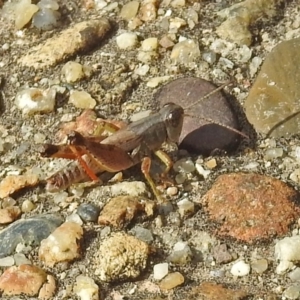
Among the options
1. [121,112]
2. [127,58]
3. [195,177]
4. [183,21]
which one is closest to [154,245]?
[195,177]

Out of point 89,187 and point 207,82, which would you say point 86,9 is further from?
point 89,187

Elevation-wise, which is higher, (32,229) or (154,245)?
(32,229)

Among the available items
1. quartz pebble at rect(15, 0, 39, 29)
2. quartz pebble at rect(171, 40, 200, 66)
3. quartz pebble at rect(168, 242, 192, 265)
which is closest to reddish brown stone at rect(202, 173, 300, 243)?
quartz pebble at rect(168, 242, 192, 265)

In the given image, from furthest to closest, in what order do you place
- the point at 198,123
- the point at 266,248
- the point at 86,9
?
the point at 86,9, the point at 198,123, the point at 266,248

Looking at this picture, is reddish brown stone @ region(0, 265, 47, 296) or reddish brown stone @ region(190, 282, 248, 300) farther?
reddish brown stone @ region(0, 265, 47, 296)

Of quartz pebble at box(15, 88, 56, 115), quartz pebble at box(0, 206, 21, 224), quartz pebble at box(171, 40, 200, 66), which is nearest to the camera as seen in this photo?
quartz pebble at box(0, 206, 21, 224)

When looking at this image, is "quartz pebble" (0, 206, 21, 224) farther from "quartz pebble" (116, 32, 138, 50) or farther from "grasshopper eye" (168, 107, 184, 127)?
"quartz pebble" (116, 32, 138, 50)

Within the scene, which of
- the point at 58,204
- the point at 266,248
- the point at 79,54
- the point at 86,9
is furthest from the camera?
the point at 86,9
